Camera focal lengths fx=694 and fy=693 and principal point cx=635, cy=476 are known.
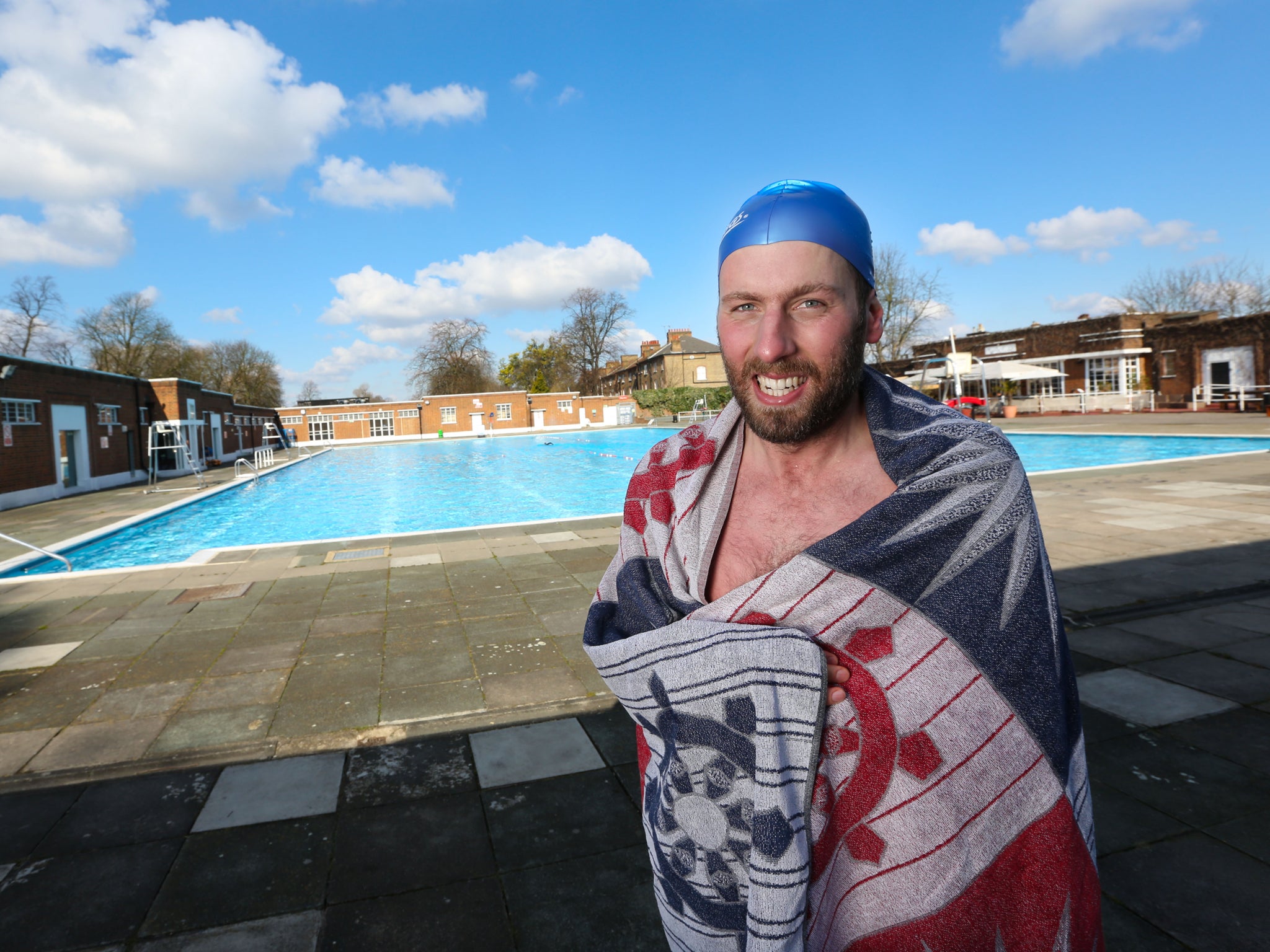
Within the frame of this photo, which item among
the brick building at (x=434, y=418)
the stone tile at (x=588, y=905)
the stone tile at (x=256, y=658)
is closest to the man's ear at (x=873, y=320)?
the stone tile at (x=588, y=905)

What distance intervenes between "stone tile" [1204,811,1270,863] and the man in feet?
6.65

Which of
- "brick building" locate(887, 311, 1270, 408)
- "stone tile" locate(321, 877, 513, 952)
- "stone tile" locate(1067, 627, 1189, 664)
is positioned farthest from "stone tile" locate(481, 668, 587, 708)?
"brick building" locate(887, 311, 1270, 408)

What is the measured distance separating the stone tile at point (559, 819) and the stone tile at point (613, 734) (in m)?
0.15

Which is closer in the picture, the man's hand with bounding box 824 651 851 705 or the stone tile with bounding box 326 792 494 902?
the man's hand with bounding box 824 651 851 705

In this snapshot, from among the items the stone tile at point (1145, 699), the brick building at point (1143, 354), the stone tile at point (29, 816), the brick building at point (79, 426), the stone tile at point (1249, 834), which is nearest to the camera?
the stone tile at point (1249, 834)

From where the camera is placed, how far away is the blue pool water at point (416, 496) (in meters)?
12.5

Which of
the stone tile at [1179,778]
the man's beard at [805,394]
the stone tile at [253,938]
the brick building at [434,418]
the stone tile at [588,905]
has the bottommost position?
the stone tile at [588,905]

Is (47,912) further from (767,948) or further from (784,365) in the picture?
(784,365)

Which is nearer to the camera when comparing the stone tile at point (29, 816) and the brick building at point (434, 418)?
the stone tile at point (29, 816)

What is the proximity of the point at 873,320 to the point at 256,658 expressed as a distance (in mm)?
5196

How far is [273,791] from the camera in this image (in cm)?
322

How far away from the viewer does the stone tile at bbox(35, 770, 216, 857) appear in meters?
2.85

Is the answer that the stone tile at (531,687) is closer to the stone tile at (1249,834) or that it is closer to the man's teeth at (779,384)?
the stone tile at (1249,834)

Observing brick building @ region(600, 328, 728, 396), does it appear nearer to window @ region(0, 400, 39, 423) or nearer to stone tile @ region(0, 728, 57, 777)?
window @ region(0, 400, 39, 423)
